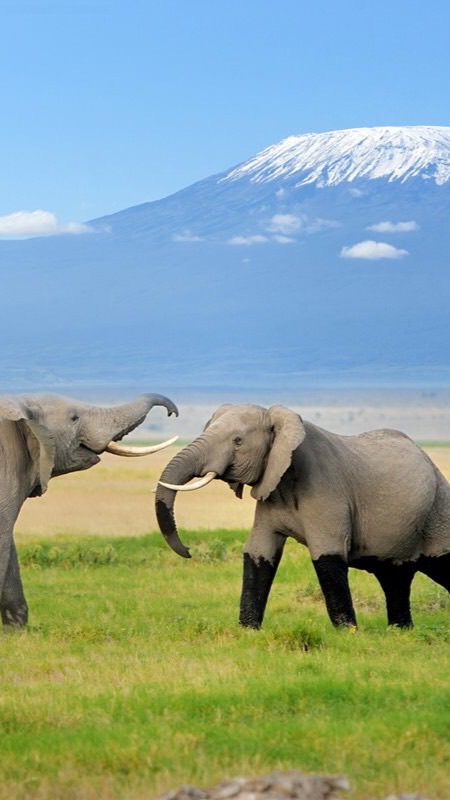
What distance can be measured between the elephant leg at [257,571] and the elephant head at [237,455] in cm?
51

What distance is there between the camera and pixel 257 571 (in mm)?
14562

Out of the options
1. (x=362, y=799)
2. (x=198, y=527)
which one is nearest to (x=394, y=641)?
(x=362, y=799)

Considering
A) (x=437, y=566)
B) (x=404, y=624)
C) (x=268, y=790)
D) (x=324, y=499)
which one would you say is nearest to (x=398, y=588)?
(x=404, y=624)

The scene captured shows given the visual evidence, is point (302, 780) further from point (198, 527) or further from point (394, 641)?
point (198, 527)

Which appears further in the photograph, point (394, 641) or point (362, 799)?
point (394, 641)

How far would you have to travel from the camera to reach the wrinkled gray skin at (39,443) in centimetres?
1441

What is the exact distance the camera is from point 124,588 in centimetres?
1978

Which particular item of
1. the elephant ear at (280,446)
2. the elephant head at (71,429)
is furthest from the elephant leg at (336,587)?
the elephant head at (71,429)

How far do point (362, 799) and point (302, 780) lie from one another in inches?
34.1

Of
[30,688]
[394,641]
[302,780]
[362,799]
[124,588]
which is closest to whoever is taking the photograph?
[302,780]

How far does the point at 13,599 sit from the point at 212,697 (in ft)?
17.1

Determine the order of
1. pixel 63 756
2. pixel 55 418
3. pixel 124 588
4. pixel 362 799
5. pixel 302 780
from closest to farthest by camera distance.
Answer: pixel 302 780 → pixel 362 799 → pixel 63 756 → pixel 55 418 → pixel 124 588

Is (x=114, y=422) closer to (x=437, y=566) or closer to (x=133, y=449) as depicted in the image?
(x=133, y=449)

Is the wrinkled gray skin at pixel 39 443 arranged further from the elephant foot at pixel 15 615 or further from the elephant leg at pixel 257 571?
the elephant leg at pixel 257 571
